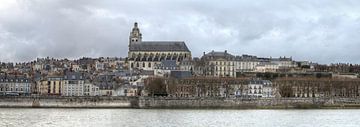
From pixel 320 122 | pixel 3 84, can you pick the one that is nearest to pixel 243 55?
pixel 3 84

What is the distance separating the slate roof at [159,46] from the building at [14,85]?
134ft

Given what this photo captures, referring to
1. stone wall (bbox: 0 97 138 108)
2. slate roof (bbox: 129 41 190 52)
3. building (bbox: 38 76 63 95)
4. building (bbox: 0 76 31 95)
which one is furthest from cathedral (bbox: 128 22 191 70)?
stone wall (bbox: 0 97 138 108)

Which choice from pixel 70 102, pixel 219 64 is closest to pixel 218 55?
pixel 219 64

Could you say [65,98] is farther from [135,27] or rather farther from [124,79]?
[135,27]

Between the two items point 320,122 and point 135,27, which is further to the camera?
point 135,27

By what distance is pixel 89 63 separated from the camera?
189625 mm

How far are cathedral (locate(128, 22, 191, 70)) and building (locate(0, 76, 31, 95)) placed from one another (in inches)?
1495

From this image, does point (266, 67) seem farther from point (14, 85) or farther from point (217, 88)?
point (14, 85)

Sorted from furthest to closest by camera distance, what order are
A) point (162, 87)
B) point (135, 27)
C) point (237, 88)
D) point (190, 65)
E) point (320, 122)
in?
point (135, 27), point (190, 65), point (237, 88), point (162, 87), point (320, 122)

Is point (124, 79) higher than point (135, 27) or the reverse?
the reverse

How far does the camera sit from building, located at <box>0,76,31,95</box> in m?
109

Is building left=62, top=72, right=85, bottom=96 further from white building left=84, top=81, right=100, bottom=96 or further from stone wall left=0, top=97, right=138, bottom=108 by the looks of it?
stone wall left=0, top=97, right=138, bottom=108

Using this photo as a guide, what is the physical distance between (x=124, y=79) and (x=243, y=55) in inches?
1438

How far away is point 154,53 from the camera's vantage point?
152m
